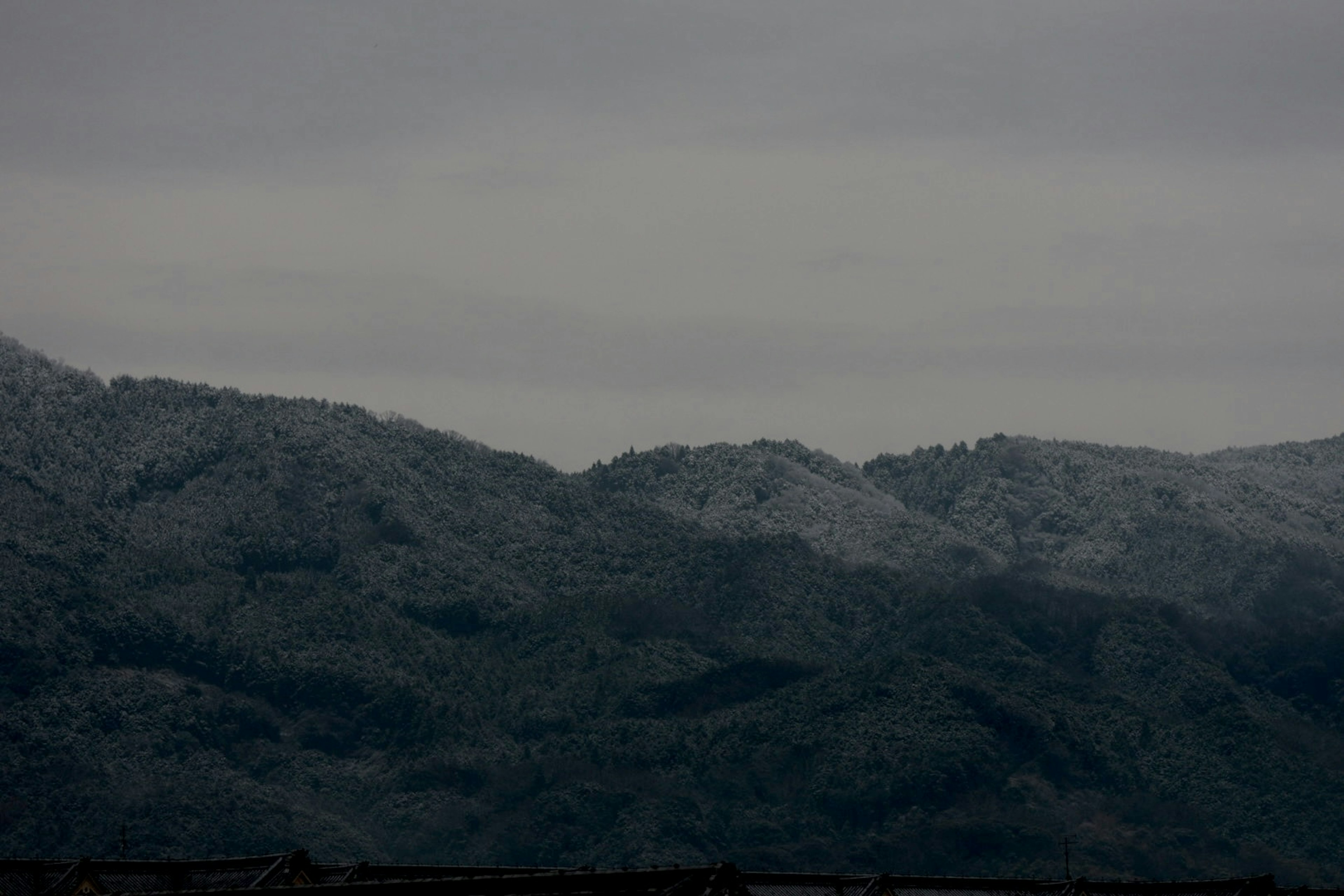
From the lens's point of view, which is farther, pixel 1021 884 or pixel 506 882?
pixel 1021 884

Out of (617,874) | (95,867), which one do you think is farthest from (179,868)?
(617,874)

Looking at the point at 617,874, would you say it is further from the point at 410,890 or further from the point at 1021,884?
the point at 1021,884

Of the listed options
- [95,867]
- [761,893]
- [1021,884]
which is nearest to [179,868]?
[95,867]

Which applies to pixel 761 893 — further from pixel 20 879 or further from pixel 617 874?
pixel 20 879

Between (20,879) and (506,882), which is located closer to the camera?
(506,882)

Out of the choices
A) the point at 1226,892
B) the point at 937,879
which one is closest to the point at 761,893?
the point at 937,879

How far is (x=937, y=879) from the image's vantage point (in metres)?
99.1

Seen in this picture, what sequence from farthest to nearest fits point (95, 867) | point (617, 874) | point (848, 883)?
point (95, 867) < point (848, 883) < point (617, 874)

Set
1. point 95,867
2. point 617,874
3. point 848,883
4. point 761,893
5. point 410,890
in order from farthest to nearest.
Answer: point 95,867 < point 848,883 < point 761,893 < point 617,874 < point 410,890

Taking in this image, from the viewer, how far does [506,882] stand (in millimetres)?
59969

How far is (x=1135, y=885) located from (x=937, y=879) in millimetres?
9464

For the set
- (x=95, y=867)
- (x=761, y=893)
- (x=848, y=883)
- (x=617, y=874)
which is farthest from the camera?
(x=95, y=867)

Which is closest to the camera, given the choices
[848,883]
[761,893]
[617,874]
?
[617,874]

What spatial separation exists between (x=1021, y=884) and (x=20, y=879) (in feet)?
145
